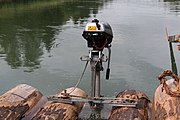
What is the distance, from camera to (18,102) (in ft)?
17.2

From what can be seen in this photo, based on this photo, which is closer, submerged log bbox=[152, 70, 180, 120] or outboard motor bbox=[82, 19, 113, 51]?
submerged log bbox=[152, 70, 180, 120]

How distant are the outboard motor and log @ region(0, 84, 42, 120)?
4.30 feet

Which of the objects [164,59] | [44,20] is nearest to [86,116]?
[164,59]

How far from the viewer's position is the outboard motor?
570 centimetres

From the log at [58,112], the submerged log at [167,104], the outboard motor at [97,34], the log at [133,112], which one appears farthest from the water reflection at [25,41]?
the submerged log at [167,104]

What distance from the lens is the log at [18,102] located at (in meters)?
4.93

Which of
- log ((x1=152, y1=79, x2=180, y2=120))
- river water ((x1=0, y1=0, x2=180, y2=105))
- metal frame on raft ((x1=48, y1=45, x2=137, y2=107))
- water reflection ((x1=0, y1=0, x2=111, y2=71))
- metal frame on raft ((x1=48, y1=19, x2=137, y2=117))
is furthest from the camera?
water reflection ((x1=0, y1=0, x2=111, y2=71))

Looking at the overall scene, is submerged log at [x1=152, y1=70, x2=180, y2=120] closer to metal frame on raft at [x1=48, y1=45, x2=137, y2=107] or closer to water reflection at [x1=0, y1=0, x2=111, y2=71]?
metal frame on raft at [x1=48, y1=45, x2=137, y2=107]

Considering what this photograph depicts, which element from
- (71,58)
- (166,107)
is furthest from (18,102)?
(71,58)

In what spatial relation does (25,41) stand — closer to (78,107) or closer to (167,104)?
(78,107)

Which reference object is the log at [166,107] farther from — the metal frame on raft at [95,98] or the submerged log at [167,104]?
the metal frame on raft at [95,98]

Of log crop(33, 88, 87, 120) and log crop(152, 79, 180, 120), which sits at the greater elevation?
log crop(152, 79, 180, 120)

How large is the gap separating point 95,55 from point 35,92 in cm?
121

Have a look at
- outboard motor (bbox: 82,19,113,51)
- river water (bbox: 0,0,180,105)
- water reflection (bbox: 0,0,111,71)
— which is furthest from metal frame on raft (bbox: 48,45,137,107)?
water reflection (bbox: 0,0,111,71)
